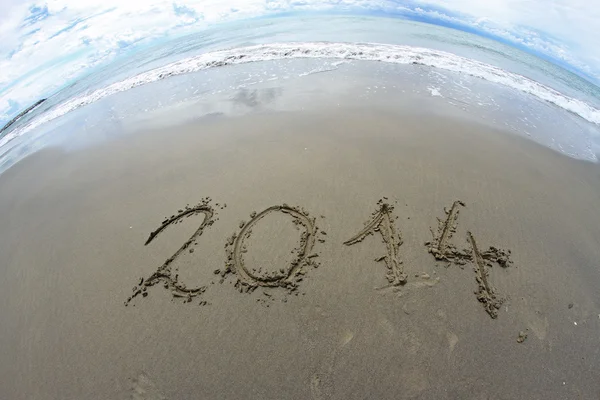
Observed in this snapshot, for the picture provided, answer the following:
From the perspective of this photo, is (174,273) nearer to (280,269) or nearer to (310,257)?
(280,269)

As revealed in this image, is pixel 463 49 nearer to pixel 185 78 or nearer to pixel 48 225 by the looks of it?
pixel 185 78

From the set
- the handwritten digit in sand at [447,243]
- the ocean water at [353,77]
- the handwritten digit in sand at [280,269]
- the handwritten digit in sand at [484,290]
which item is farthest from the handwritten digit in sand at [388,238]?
the ocean water at [353,77]

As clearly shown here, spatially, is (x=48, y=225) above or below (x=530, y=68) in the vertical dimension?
below

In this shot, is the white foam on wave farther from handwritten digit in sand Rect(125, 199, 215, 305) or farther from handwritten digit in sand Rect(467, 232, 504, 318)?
handwritten digit in sand Rect(125, 199, 215, 305)

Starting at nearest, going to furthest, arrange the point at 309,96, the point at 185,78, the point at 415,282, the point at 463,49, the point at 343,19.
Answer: the point at 415,282 < the point at 309,96 < the point at 185,78 < the point at 463,49 < the point at 343,19

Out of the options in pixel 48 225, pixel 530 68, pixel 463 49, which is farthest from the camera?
pixel 463 49

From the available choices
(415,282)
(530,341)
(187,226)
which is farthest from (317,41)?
(530,341)

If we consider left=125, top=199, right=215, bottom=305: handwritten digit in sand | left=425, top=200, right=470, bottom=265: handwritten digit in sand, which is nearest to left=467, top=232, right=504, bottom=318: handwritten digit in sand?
left=425, top=200, right=470, bottom=265: handwritten digit in sand
